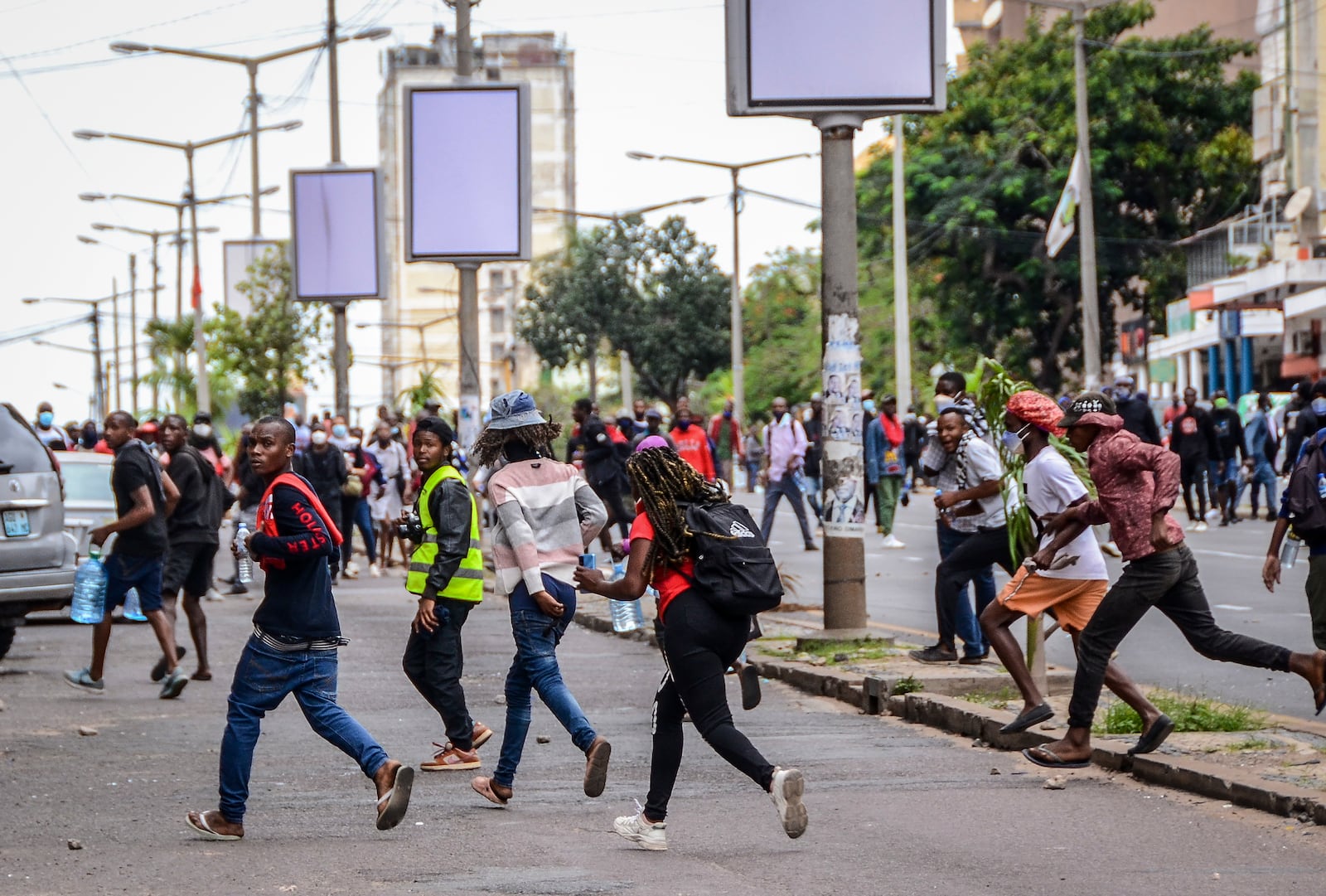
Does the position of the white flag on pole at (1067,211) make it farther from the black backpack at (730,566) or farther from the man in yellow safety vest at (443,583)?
the black backpack at (730,566)

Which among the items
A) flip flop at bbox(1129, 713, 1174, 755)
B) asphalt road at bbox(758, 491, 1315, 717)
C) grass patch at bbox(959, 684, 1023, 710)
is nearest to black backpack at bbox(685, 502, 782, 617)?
flip flop at bbox(1129, 713, 1174, 755)

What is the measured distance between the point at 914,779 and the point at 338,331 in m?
22.9

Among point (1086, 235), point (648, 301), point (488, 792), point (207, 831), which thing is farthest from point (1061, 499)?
point (648, 301)

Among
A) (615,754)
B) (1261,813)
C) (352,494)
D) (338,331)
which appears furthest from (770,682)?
(338,331)

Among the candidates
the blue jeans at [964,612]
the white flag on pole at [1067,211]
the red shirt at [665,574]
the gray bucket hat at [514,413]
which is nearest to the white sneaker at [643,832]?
the red shirt at [665,574]

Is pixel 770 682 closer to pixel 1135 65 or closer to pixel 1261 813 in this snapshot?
pixel 1261 813

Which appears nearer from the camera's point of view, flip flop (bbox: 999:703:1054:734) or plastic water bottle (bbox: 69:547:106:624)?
flip flop (bbox: 999:703:1054:734)

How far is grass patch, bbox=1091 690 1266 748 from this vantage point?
9.45m

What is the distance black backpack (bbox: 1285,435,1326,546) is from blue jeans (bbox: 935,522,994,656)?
9.46 ft

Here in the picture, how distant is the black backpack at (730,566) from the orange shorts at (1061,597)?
8.48ft

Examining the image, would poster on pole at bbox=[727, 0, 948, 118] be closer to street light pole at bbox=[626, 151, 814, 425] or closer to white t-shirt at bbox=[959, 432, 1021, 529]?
white t-shirt at bbox=[959, 432, 1021, 529]

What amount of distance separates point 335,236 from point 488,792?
21708mm

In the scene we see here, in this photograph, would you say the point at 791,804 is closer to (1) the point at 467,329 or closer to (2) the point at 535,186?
(1) the point at 467,329

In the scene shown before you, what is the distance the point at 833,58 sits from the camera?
45.0 feet
